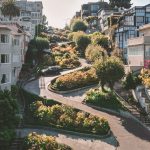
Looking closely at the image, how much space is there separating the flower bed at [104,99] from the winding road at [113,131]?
1248 mm

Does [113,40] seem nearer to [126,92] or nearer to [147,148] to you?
[126,92]

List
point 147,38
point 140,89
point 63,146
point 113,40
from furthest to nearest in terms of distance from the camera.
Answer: point 113,40
point 147,38
point 140,89
point 63,146

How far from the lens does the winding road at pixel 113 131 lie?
132 feet

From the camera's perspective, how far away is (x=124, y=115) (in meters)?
49.9

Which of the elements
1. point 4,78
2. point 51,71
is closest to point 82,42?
point 51,71

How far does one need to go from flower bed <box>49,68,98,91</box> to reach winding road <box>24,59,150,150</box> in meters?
1.42

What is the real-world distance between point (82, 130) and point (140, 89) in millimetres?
13827

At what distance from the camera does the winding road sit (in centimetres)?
4031

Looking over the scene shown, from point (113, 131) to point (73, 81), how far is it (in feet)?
54.2

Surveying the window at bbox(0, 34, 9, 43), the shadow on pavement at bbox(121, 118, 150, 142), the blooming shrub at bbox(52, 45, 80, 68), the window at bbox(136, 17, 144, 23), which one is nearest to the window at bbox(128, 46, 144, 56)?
the blooming shrub at bbox(52, 45, 80, 68)

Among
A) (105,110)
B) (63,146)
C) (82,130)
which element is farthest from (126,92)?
(63,146)

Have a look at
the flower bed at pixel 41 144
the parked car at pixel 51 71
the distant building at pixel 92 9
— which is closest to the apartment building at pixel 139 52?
the parked car at pixel 51 71

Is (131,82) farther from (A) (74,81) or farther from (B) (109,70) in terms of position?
(A) (74,81)

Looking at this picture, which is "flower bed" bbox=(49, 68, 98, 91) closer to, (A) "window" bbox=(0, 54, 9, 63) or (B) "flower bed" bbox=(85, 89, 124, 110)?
(B) "flower bed" bbox=(85, 89, 124, 110)
